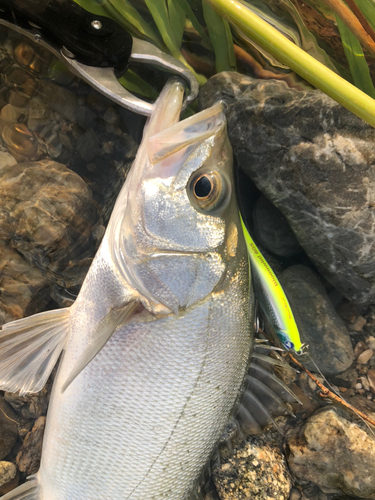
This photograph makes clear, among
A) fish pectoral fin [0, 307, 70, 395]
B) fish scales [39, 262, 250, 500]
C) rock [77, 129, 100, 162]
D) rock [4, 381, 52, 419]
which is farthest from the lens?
rock [4, 381, 52, 419]

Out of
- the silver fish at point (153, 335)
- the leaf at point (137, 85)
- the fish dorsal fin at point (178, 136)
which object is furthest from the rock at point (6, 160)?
the fish dorsal fin at point (178, 136)

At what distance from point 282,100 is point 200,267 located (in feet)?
3.76

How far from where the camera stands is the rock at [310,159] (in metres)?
1.75

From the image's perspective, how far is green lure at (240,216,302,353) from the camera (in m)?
1.77

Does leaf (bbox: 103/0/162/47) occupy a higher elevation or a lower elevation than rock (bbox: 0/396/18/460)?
higher

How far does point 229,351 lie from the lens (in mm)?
1588

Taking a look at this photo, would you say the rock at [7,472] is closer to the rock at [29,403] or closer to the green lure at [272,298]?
the rock at [29,403]

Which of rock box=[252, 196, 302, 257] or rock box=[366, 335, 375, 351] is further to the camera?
rock box=[366, 335, 375, 351]

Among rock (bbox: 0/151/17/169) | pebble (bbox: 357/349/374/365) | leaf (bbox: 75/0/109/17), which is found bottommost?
pebble (bbox: 357/349/374/365)

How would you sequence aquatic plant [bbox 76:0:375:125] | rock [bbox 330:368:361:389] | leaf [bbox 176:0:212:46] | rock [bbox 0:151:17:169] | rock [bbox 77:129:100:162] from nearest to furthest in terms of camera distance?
aquatic plant [bbox 76:0:375:125] → leaf [bbox 176:0:212:46] → rock [bbox 0:151:17:169] → rock [bbox 77:129:100:162] → rock [bbox 330:368:361:389]

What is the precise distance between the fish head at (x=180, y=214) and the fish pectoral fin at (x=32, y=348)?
1.67ft

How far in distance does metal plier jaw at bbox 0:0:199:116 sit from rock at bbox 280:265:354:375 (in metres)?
1.45

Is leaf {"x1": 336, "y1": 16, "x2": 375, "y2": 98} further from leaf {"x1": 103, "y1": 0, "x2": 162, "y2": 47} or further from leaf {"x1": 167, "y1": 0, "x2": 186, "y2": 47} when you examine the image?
leaf {"x1": 103, "y1": 0, "x2": 162, "y2": 47}

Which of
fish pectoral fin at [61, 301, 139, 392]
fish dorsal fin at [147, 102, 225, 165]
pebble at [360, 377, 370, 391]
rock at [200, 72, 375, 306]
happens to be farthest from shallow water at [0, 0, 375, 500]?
fish pectoral fin at [61, 301, 139, 392]
